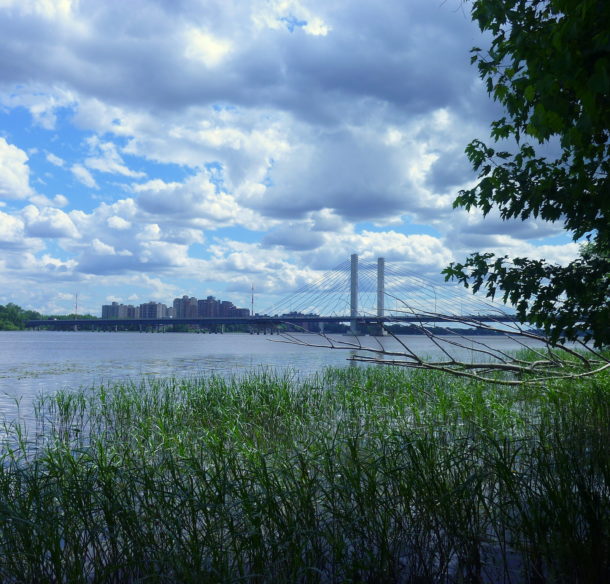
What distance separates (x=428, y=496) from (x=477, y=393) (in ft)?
24.1

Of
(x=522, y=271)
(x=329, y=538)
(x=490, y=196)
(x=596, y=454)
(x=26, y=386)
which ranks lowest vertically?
(x=26, y=386)

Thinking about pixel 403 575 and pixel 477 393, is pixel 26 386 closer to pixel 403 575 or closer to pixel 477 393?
pixel 477 393

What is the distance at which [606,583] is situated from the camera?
3.60 meters

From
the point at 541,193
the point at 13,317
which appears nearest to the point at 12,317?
the point at 13,317

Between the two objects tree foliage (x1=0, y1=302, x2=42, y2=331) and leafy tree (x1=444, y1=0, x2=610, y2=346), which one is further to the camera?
tree foliage (x1=0, y1=302, x2=42, y2=331)

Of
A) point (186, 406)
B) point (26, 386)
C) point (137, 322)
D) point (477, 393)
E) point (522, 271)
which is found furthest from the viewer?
point (137, 322)

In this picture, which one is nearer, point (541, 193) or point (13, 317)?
point (541, 193)

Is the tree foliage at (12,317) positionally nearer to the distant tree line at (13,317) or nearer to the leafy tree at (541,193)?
the distant tree line at (13,317)

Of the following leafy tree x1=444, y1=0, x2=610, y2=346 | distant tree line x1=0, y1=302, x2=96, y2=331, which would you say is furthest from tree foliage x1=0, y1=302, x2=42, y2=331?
leafy tree x1=444, y1=0, x2=610, y2=346

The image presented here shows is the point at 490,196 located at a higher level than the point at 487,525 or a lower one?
higher

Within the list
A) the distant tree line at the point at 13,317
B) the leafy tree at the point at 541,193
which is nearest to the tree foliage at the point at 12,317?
the distant tree line at the point at 13,317

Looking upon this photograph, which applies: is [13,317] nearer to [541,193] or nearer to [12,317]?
[12,317]

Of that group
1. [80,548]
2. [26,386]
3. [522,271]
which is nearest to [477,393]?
[522,271]

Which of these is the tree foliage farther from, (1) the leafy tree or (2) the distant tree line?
(1) the leafy tree
